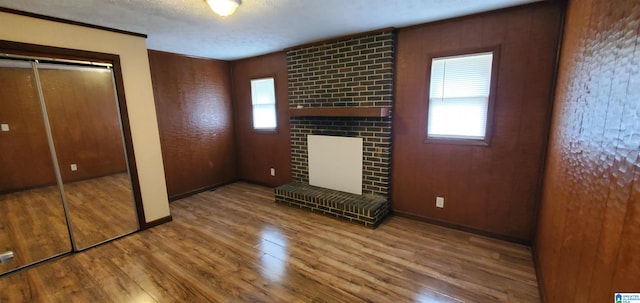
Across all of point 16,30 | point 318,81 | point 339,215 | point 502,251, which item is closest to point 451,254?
point 502,251

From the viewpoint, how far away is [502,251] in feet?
8.04

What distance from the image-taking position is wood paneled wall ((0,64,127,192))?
2.24m

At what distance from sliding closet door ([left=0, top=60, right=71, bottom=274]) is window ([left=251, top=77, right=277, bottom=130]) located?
2678 millimetres

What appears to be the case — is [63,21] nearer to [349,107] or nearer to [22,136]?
[22,136]

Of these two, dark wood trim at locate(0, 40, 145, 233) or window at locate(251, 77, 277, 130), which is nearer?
dark wood trim at locate(0, 40, 145, 233)

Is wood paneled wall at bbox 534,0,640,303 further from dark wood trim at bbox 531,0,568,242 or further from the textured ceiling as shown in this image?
the textured ceiling

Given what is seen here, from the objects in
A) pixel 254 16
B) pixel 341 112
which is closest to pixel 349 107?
pixel 341 112

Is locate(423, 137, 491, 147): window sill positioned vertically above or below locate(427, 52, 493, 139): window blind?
below

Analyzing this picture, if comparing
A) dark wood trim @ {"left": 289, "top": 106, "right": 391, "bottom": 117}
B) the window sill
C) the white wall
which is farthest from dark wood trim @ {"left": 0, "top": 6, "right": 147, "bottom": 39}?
the window sill

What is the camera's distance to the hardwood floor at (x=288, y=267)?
196cm

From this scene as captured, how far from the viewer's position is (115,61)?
270cm

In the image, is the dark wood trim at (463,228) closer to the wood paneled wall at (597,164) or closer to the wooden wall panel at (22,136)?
the wood paneled wall at (597,164)

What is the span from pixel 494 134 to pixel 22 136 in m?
4.53

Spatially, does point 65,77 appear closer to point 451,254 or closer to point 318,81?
point 318,81
